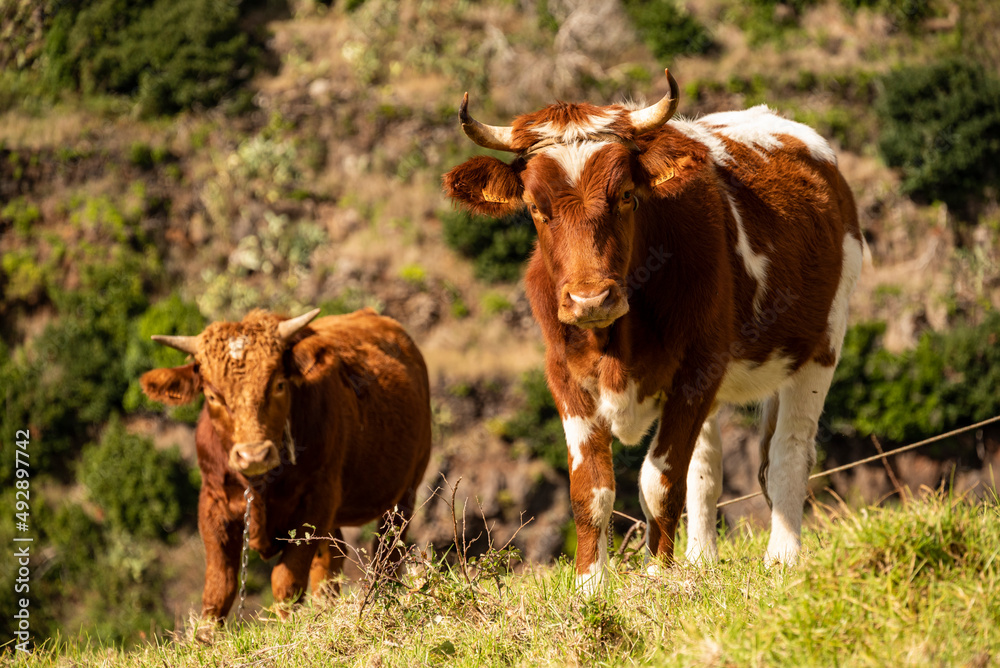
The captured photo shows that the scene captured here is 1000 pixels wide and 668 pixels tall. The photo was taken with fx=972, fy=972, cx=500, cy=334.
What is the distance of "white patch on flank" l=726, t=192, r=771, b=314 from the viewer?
17.7 feet

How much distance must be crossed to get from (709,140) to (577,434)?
2030mm

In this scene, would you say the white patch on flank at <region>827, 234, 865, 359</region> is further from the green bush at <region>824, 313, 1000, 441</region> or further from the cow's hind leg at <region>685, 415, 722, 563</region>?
the green bush at <region>824, 313, 1000, 441</region>

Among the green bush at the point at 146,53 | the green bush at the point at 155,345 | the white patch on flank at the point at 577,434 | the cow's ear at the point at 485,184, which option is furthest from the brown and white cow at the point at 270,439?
the green bush at the point at 146,53

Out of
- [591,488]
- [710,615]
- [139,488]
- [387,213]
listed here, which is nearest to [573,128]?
[591,488]

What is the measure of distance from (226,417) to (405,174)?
19175mm

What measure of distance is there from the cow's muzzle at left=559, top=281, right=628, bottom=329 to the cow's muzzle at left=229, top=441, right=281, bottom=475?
2664mm

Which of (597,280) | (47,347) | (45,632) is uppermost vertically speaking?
(597,280)

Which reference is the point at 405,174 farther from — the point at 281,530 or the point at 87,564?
the point at 281,530

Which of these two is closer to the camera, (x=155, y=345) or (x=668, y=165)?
(x=668, y=165)

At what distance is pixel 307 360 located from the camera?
6.80 meters

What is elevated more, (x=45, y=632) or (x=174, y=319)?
(x=174, y=319)

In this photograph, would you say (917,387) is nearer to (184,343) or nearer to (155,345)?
(155,345)

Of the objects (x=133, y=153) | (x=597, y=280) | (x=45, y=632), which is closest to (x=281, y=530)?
(x=597, y=280)

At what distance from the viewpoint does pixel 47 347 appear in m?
22.1
